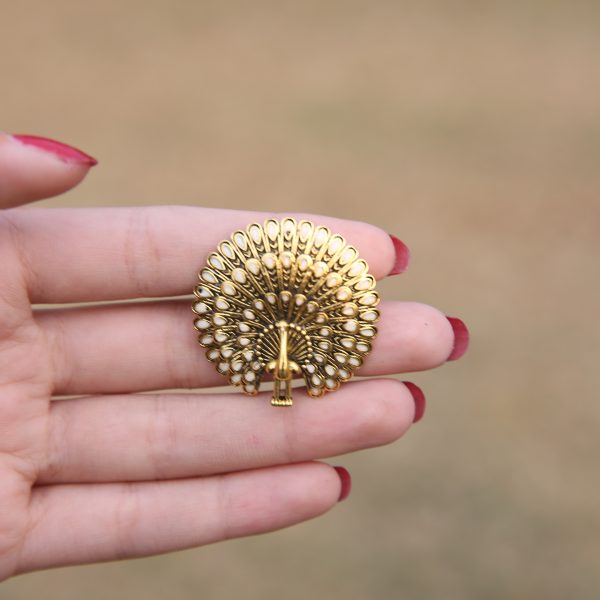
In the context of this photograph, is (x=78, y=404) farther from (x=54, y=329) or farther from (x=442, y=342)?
(x=442, y=342)

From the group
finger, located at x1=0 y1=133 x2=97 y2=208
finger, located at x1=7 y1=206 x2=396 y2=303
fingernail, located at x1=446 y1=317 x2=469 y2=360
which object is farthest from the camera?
fingernail, located at x1=446 y1=317 x2=469 y2=360

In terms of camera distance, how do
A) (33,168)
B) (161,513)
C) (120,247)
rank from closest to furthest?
(33,168), (120,247), (161,513)

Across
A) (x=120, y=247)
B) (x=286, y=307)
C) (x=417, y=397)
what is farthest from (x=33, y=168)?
(x=417, y=397)

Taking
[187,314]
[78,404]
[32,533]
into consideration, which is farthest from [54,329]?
[32,533]

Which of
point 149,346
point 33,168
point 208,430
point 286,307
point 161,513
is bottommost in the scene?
point 161,513

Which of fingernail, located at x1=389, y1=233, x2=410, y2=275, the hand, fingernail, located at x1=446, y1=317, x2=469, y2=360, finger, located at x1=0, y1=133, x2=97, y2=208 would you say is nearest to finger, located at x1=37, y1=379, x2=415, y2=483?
the hand

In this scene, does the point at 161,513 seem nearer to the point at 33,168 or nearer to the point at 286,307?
the point at 286,307

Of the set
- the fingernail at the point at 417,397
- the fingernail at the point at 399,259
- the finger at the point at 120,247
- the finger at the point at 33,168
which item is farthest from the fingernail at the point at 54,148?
the fingernail at the point at 417,397

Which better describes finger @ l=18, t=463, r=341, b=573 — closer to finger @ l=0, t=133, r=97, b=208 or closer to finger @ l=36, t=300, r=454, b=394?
finger @ l=36, t=300, r=454, b=394
